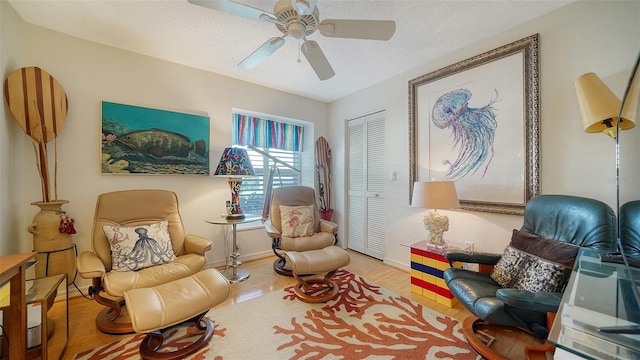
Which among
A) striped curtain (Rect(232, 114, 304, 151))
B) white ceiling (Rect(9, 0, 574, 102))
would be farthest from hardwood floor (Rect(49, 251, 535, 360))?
white ceiling (Rect(9, 0, 574, 102))

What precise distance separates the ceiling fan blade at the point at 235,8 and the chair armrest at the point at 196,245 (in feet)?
5.93

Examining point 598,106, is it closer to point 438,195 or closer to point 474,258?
point 438,195

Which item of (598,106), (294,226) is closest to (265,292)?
(294,226)

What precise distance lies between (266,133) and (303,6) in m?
2.51

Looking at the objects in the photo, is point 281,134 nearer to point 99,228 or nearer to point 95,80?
point 95,80

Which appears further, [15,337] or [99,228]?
[99,228]

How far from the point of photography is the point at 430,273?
7.47 feet

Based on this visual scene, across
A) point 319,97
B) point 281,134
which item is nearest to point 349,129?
point 319,97

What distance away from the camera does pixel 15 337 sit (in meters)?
1.22

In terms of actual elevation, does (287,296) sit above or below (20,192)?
below

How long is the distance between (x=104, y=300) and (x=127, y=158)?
141 cm

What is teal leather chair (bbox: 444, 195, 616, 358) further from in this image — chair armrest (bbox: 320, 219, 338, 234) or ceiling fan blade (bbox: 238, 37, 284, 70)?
ceiling fan blade (bbox: 238, 37, 284, 70)

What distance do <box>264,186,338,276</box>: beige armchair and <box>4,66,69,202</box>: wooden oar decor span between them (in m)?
2.02

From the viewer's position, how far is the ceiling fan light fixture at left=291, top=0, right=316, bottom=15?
4.10 feet
